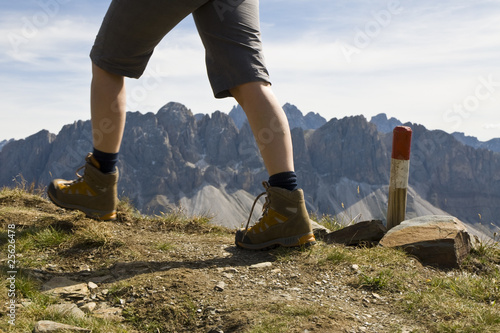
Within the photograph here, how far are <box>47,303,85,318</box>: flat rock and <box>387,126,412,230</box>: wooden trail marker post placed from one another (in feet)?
12.6

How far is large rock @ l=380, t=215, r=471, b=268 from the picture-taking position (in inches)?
149

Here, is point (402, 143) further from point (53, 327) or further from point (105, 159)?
point (53, 327)

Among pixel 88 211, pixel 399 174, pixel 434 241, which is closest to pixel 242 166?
pixel 399 174

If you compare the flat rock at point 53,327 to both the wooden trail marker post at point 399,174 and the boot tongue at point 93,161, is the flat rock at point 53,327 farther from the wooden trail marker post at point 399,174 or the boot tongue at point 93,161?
the wooden trail marker post at point 399,174

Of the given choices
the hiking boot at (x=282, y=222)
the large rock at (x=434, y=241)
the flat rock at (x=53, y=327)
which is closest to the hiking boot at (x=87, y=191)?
the hiking boot at (x=282, y=222)

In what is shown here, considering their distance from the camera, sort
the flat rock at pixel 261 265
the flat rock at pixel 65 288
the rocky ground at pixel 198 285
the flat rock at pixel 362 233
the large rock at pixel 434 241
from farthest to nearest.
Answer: the flat rock at pixel 362 233 → the large rock at pixel 434 241 → the flat rock at pixel 261 265 → the flat rock at pixel 65 288 → the rocky ground at pixel 198 285

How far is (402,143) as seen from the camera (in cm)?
484

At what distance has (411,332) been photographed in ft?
6.69

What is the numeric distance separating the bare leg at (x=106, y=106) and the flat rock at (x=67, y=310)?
5.03 feet

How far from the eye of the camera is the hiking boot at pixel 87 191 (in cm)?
351

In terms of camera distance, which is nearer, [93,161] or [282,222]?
[282,222]

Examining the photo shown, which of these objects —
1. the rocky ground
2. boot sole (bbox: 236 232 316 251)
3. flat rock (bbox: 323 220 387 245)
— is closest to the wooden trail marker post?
flat rock (bbox: 323 220 387 245)

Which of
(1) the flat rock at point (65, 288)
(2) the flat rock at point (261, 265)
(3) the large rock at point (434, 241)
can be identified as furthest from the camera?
(3) the large rock at point (434, 241)

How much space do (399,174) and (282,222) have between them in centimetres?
237
